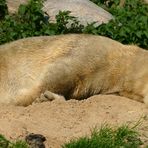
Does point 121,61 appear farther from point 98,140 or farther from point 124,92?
point 98,140

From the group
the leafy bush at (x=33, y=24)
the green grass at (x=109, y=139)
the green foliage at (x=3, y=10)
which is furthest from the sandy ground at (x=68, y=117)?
the green foliage at (x=3, y=10)

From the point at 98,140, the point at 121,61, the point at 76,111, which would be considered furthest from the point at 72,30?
the point at 98,140

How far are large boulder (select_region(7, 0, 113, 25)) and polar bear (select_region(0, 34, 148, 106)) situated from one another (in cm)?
309

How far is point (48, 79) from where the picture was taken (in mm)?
8312

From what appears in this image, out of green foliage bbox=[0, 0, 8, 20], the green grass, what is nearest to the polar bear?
the green grass

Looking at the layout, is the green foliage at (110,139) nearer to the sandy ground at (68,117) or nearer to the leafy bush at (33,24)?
the sandy ground at (68,117)

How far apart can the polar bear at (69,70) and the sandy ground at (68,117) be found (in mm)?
174

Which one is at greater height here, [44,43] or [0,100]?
[44,43]

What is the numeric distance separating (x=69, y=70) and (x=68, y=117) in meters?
0.76

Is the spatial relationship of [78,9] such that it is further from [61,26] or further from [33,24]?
[33,24]

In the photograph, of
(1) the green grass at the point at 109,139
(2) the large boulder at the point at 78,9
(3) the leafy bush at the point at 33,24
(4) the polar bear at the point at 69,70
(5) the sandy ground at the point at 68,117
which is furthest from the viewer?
(2) the large boulder at the point at 78,9

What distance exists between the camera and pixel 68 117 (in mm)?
7836

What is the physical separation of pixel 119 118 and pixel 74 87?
78 cm

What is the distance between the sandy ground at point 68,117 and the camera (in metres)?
7.32
